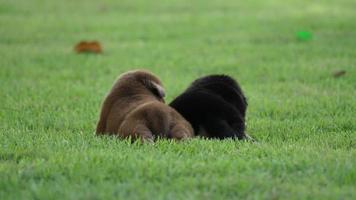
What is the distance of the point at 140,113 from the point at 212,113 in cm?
98

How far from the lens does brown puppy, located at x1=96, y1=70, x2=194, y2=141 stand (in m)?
6.67

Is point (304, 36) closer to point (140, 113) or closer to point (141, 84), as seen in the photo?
point (141, 84)

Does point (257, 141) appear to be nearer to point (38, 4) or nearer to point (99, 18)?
point (99, 18)

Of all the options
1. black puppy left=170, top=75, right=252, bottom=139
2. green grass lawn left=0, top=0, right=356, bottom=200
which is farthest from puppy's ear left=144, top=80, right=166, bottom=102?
green grass lawn left=0, top=0, right=356, bottom=200

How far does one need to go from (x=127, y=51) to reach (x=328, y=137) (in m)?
7.78

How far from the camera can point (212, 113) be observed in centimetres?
740

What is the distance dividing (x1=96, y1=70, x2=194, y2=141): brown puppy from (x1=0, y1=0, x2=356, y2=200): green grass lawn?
219mm

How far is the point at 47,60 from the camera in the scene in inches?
517

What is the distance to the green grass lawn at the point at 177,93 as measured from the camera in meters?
5.30

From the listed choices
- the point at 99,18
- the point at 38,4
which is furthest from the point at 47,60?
the point at 38,4

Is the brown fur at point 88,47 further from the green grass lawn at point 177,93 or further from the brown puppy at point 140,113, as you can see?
the brown puppy at point 140,113

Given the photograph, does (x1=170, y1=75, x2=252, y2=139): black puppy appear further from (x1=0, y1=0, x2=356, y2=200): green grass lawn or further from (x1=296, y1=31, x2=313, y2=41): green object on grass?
(x1=296, y1=31, x2=313, y2=41): green object on grass

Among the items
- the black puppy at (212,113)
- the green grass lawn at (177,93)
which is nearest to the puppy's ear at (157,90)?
the black puppy at (212,113)

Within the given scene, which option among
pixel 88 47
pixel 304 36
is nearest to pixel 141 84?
pixel 88 47
